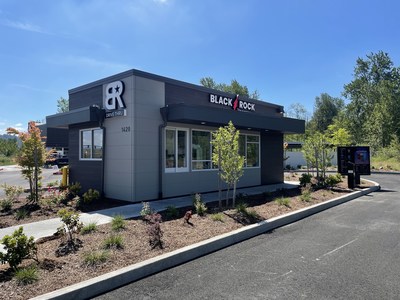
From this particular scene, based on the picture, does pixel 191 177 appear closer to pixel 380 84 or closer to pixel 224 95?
pixel 224 95

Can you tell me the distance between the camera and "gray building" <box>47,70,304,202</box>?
37.5 feet

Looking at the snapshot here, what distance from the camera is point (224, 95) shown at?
Result: 50.4 feet

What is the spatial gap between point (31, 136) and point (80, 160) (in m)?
2.82

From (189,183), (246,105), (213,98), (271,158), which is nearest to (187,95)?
(213,98)

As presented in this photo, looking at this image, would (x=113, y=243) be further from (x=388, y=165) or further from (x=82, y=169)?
(x=388, y=165)

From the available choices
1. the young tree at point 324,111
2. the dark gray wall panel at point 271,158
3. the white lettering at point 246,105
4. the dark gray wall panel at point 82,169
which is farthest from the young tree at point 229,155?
the young tree at point 324,111

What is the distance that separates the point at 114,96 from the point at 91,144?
277 cm

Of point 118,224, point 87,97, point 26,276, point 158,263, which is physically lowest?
point 158,263

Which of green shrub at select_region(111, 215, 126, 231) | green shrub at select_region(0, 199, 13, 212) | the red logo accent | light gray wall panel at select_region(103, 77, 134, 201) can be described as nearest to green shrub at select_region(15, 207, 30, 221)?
green shrub at select_region(0, 199, 13, 212)

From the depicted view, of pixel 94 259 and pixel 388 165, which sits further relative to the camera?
pixel 388 165

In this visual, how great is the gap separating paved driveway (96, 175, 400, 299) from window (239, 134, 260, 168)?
8.50 meters

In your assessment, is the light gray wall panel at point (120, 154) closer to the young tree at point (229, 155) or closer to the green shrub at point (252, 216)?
the young tree at point (229, 155)

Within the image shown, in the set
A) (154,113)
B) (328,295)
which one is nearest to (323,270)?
(328,295)

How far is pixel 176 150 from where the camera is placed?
12.9 m
